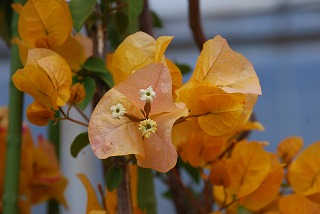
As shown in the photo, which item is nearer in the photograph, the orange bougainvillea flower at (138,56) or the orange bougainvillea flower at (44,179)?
the orange bougainvillea flower at (138,56)

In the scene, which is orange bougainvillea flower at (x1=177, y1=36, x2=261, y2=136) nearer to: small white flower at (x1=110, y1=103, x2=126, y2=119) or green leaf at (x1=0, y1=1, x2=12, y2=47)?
small white flower at (x1=110, y1=103, x2=126, y2=119)

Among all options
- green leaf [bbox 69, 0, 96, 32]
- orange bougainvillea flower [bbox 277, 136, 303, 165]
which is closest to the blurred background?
orange bougainvillea flower [bbox 277, 136, 303, 165]

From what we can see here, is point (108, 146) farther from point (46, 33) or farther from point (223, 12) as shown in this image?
point (223, 12)

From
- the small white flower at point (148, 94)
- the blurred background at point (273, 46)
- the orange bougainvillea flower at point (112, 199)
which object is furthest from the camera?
the blurred background at point (273, 46)

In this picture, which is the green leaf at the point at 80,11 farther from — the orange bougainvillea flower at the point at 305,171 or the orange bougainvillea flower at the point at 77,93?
the orange bougainvillea flower at the point at 305,171

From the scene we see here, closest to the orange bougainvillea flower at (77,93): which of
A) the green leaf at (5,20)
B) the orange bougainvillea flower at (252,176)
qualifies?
the orange bougainvillea flower at (252,176)

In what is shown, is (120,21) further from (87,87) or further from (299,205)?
(299,205)
